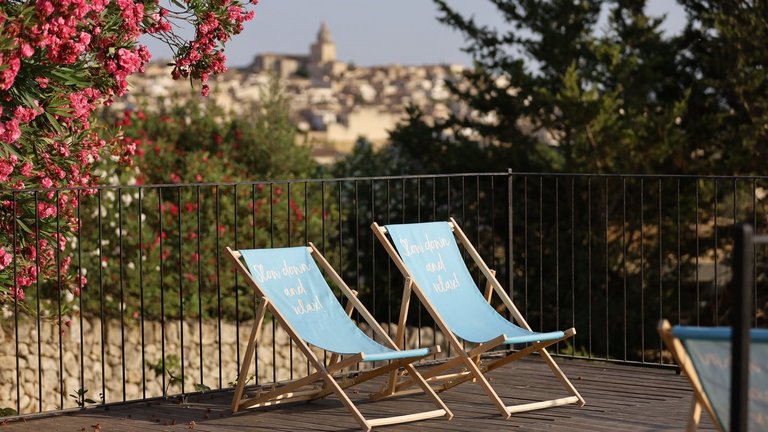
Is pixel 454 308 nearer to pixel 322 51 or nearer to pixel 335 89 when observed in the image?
pixel 335 89

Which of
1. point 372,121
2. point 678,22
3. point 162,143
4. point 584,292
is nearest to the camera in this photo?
point 162,143

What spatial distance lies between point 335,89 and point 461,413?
74.8 meters

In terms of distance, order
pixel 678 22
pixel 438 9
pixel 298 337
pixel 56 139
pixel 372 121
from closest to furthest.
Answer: pixel 298 337, pixel 56 139, pixel 678 22, pixel 438 9, pixel 372 121

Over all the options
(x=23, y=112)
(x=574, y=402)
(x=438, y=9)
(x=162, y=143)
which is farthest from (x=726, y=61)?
(x=23, y=112)

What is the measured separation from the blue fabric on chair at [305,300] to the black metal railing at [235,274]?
84 centimetres

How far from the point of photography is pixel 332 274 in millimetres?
5977

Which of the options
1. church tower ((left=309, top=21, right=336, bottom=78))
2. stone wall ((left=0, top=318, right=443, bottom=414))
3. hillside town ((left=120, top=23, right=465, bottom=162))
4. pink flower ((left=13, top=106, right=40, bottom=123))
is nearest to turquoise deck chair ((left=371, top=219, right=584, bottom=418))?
pink flower ((left=13, top=106, right=40, bottom=123))

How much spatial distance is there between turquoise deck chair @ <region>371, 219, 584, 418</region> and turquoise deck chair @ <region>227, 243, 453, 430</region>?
241 mm

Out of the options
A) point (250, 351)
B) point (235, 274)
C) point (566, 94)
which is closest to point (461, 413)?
point (250, 351)

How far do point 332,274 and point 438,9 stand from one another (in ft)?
46.0

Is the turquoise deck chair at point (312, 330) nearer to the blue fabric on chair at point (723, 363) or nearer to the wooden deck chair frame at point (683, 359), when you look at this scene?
the wooden deck chair frame at point (683, 359)

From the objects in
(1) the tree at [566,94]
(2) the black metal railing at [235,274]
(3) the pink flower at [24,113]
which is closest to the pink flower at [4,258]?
(2) the black metal railing at [235,274]

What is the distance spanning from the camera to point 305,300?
591cm

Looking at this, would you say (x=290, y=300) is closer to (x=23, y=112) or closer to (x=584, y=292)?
(x=23, y=112)
